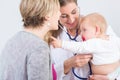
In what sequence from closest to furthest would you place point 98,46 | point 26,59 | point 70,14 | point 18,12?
1. point 26,59
2. point 98,46
3. point 70,14
4. point 18,12

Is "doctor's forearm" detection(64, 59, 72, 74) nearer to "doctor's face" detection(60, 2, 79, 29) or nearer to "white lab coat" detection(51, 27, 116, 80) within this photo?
"white lab coat" detection(51, 27, 116, 80)

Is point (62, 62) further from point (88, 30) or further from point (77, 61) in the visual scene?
point (88, 30)

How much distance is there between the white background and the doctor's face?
0.56m

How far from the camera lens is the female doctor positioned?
4.67 ft

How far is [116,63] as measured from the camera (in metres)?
1.37

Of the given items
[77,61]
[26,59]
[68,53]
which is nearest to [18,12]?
[68,53]

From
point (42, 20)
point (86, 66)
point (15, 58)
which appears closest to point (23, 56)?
point (15, 58)

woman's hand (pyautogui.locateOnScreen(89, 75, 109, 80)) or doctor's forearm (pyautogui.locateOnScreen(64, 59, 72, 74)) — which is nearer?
woman's hand (pyautogui.locateOnScreen(89, 75, 109, 80))

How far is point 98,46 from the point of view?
1.30 m

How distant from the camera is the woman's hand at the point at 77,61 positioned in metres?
1.36

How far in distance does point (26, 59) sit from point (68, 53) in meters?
0.55

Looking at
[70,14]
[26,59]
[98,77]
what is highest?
[70,14]

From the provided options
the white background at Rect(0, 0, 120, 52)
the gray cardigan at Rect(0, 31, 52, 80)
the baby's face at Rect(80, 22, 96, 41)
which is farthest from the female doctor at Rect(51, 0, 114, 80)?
the white background at Rect(0, 0, 120, 52)

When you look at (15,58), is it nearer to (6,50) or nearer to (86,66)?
(6,50)
